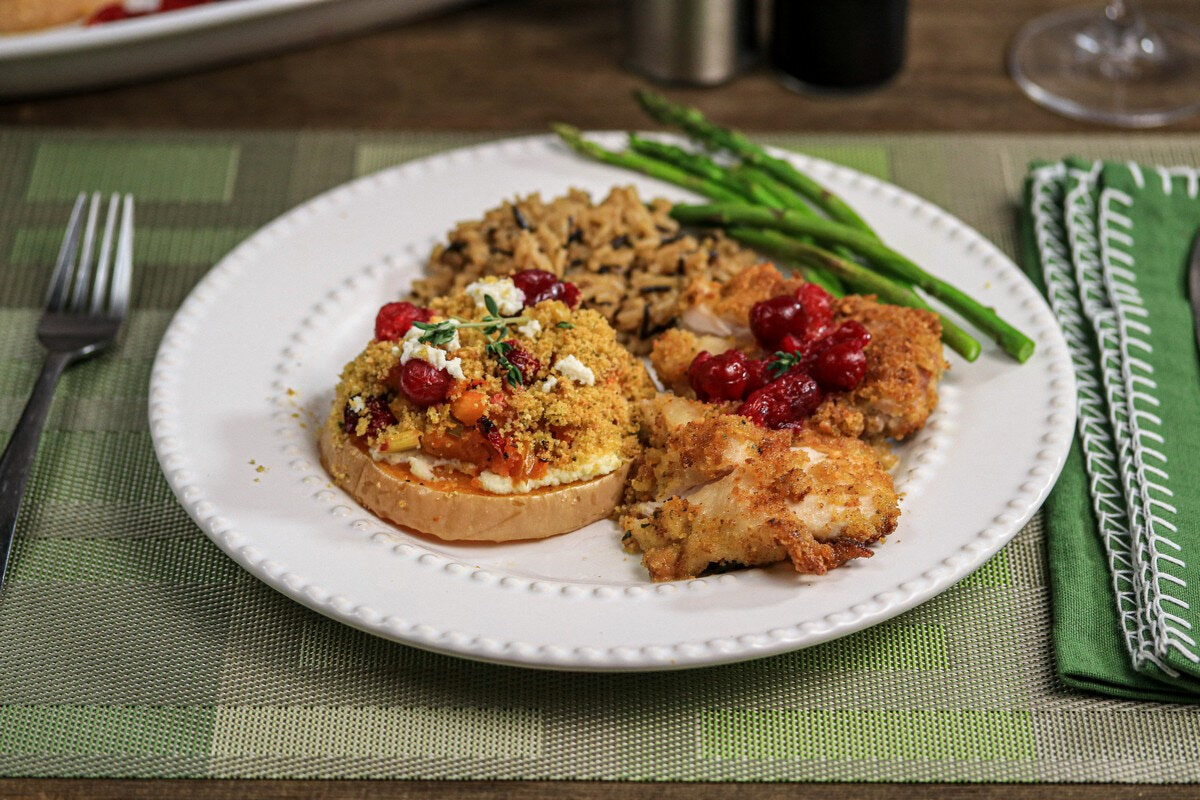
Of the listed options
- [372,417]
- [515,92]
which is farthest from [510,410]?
[515,92]

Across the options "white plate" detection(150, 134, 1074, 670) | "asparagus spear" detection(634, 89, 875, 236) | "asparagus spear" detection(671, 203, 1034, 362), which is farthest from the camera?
"asparagus spear" detection(634, 89, 875, 236)

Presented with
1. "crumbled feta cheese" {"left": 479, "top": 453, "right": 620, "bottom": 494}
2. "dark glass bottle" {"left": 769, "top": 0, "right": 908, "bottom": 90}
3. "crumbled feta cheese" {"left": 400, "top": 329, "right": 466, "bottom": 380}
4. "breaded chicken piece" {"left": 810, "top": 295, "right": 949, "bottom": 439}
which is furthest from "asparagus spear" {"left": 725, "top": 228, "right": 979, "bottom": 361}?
"dark glass bottle" {"left": 769, "top": 0, "right": 908, "bottom": 90}

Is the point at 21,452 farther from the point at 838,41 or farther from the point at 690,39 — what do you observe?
the point at 838,41

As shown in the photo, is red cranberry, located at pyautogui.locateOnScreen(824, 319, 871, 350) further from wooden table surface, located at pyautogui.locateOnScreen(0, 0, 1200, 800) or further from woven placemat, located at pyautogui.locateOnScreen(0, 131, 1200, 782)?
wooden table surface, located at pyautogui.locateOnScreen(0, 0, 1200, 800)

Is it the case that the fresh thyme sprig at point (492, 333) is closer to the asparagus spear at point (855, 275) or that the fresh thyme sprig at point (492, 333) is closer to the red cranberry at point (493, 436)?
the red cranberry at point (493, 436)

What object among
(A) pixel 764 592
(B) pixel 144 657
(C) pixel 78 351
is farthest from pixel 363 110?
(A) pixel 764 592

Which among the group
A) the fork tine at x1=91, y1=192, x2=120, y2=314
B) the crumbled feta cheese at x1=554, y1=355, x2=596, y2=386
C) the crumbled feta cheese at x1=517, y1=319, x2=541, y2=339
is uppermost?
the crumbled feta cheese at x1=517, y1=319, x2=541, y2=339

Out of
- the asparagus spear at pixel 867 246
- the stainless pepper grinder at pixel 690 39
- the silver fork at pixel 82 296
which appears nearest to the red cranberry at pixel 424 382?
the silver fork at pixel 82 296

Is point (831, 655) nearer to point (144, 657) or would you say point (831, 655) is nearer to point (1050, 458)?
point (1050, 458)
